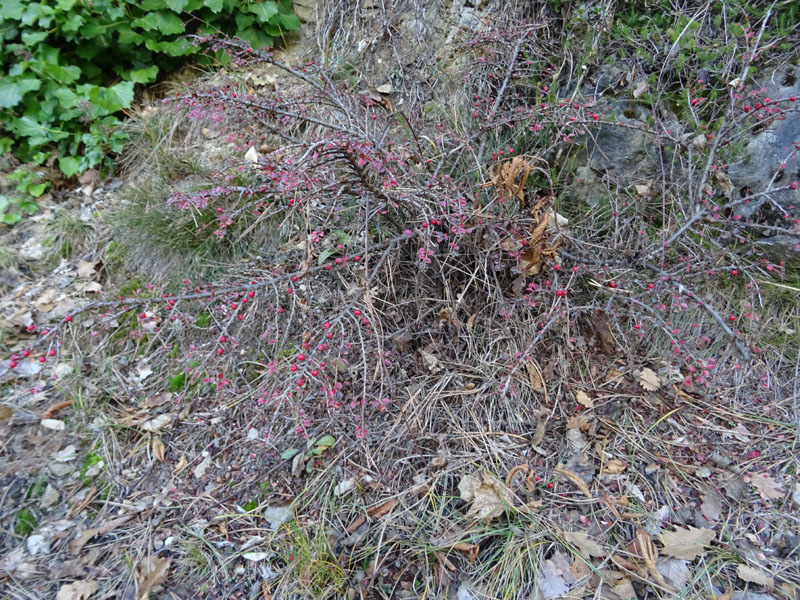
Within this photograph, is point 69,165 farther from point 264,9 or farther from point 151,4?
point 264,9

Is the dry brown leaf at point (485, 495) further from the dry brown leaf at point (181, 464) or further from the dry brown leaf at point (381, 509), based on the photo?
the dry brown leaf at point (181, 464)

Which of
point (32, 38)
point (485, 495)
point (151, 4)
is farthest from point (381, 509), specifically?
point (32, 38)

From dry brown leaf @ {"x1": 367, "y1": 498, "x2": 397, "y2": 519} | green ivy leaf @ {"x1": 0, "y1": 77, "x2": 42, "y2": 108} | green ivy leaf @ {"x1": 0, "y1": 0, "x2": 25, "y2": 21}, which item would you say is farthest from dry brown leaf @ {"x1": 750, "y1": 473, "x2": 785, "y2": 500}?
green ivy leaf @ {"x1": 0, "y1": 0, "x2": 25, "y2": 21}

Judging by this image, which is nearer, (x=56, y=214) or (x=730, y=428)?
(x=730, y=428)

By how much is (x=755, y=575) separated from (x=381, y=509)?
1299 millimetres

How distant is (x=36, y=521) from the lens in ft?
6.26

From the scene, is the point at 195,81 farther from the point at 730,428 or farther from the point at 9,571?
the point at 730,428

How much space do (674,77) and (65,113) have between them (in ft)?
12.0

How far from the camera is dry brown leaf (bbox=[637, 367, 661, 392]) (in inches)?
78.6

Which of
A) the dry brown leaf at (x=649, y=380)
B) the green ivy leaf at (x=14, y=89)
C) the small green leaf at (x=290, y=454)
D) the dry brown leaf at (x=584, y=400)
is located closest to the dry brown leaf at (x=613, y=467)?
the dry brown leaf at (x=584, y=400)

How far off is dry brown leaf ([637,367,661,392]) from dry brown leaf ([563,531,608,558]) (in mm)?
704

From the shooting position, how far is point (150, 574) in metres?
1.71

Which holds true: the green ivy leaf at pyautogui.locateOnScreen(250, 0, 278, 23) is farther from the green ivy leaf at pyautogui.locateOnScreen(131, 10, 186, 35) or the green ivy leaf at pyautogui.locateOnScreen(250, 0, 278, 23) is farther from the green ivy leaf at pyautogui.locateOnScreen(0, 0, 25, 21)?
the green ivy leaf at pyautogui.locateOnScreen(0, 0, 25, 21)

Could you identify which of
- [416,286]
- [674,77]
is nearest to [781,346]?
[674,77]
